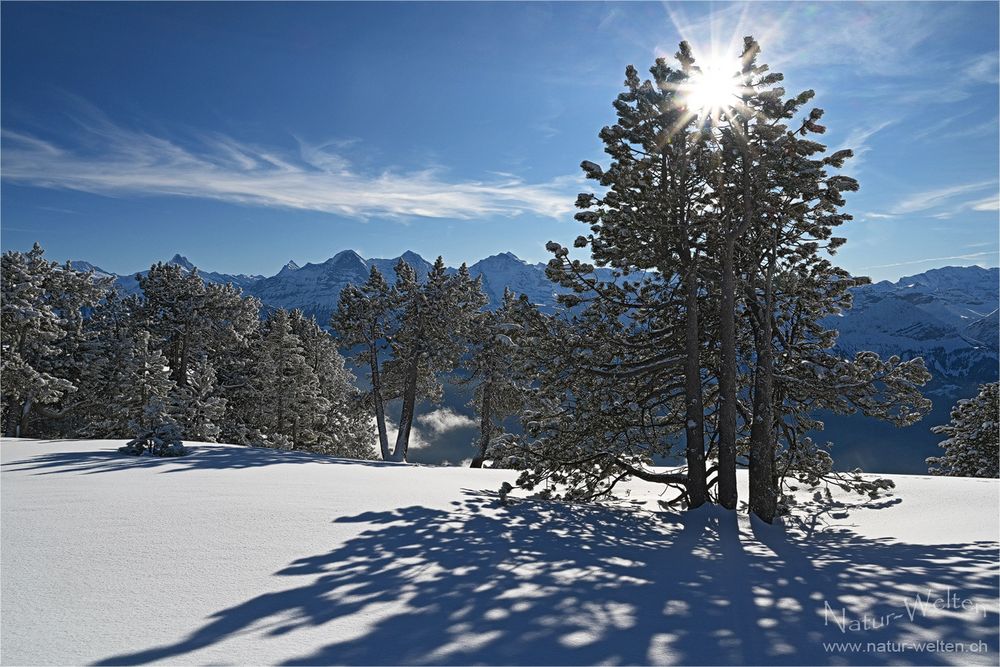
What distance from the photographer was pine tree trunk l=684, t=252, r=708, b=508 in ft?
29.2

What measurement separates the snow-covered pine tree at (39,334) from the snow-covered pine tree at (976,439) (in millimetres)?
40657

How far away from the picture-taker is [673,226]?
857cm

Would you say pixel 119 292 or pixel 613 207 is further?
pixel 119 292

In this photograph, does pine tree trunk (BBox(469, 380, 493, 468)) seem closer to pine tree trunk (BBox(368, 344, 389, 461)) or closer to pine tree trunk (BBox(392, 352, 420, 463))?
pine tree trunk (BBox(392, 352, 420, 463))

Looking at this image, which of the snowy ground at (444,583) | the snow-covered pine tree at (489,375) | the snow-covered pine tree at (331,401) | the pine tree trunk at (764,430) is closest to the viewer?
the snowy ground at (444,583)

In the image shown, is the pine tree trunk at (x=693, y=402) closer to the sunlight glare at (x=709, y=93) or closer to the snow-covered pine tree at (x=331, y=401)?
the sunlight glare at (x=709, y=93)

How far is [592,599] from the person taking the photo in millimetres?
3887

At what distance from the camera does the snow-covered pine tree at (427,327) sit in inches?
932

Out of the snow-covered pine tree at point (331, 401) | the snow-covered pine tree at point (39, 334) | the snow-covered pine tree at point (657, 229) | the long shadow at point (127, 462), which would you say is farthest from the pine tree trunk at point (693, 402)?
the snow-covered pine tree at point (331, 401)

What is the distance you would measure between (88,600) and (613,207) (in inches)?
345

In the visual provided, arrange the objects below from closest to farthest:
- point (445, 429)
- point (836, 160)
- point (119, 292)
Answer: point (836, 160) → point (119, 292) → point (445, 429)

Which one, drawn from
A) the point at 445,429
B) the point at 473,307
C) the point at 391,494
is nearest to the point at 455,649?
the point at 391,494

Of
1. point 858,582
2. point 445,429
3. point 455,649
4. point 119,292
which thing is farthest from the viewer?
point 445,429

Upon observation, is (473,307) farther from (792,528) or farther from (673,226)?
(792,528)
